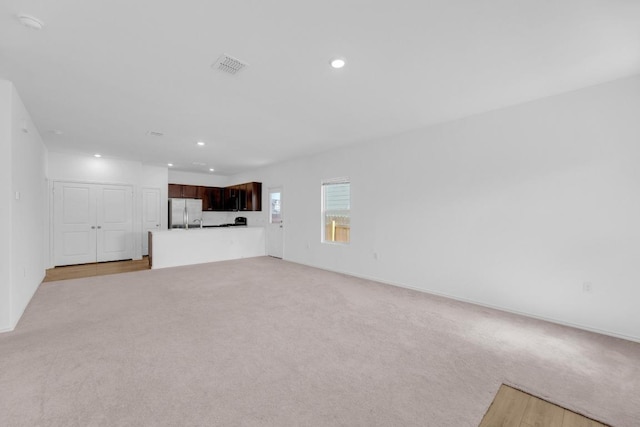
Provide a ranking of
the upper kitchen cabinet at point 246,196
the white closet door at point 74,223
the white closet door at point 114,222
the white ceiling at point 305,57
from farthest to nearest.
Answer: the upper kitchen cabinet at point 246,196 → the white closet door at point 114,222 → the white closet door at point 74,223 → the white ceiling at point 305,57

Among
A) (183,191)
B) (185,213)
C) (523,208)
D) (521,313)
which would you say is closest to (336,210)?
(523,208)

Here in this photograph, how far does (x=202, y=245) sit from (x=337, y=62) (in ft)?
18.9

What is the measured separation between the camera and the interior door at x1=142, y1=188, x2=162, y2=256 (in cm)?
734

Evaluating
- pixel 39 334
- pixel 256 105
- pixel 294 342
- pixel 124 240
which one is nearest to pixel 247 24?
pixel 256 105

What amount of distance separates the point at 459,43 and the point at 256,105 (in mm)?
2330

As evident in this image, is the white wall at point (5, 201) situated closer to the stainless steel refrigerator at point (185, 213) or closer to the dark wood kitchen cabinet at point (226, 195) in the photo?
the stainless steel refrigerator at point (185, 213)

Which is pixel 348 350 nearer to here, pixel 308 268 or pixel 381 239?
pixel 381 239

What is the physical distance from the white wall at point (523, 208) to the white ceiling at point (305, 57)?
37 centimetres

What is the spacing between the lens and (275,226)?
7.55 m

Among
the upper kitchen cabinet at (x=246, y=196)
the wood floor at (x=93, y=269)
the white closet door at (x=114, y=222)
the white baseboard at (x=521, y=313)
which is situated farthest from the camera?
the upper kitchen cabinet at (x=246, y=196)

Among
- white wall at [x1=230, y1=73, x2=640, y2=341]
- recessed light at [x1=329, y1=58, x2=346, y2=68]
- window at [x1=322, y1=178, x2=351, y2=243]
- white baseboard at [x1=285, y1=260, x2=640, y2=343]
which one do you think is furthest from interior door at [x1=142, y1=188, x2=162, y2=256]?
recessed light at [x1=329, y1=58, x2=346, y2=68]

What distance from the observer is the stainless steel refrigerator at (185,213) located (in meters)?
7.87

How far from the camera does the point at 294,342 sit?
2580 millimetres

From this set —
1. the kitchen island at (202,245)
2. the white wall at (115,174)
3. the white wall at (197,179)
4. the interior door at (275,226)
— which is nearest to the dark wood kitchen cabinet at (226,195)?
the white wall at (197,179)
